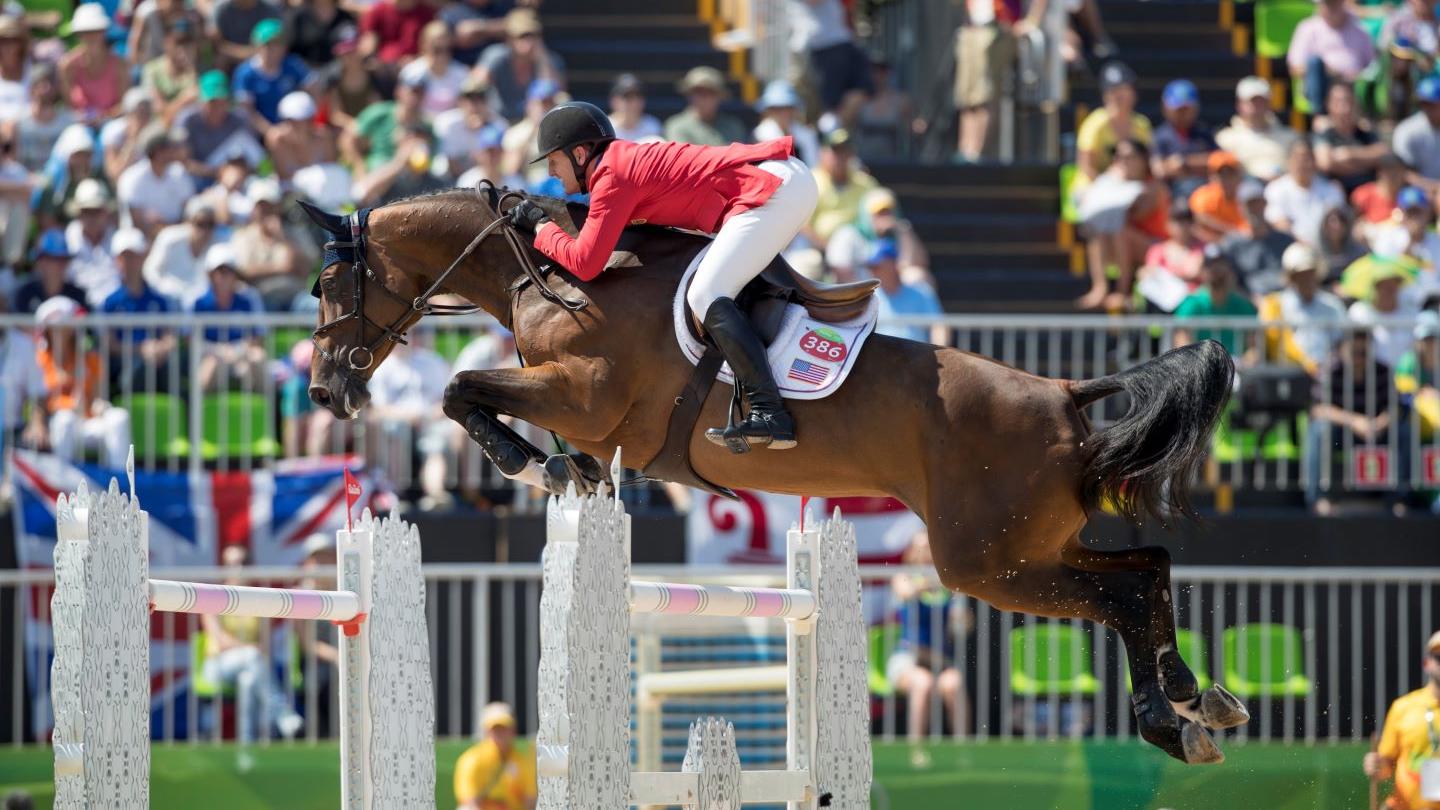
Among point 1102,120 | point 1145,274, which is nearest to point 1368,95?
point 1102,120

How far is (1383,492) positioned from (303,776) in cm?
609

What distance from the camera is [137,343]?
1179 centimetres

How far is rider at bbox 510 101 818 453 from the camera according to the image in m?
6.94

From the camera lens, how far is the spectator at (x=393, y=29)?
14.8 meters

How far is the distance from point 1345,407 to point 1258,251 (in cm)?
187

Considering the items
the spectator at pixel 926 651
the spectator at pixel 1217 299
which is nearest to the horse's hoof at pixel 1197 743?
the spectator at pixel 926 651

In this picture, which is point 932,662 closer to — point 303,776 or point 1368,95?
point 303,776

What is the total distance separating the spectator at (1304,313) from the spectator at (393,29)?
6028 mm

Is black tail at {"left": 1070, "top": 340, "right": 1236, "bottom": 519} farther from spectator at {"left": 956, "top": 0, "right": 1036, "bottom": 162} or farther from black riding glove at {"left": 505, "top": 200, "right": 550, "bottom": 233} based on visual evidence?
spectator at {"left": 956, "top": 0, "right": 1036, "bottom": 162}

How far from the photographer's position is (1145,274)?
13.3 meters

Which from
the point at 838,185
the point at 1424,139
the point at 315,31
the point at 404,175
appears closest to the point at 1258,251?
the point at 1424,139

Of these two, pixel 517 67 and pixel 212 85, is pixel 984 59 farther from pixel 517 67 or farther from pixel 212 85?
pixel 212 85

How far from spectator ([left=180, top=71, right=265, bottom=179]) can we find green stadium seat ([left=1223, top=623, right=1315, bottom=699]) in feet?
22.4

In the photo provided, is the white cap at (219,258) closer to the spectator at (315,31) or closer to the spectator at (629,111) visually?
the spectator at (629,111)
